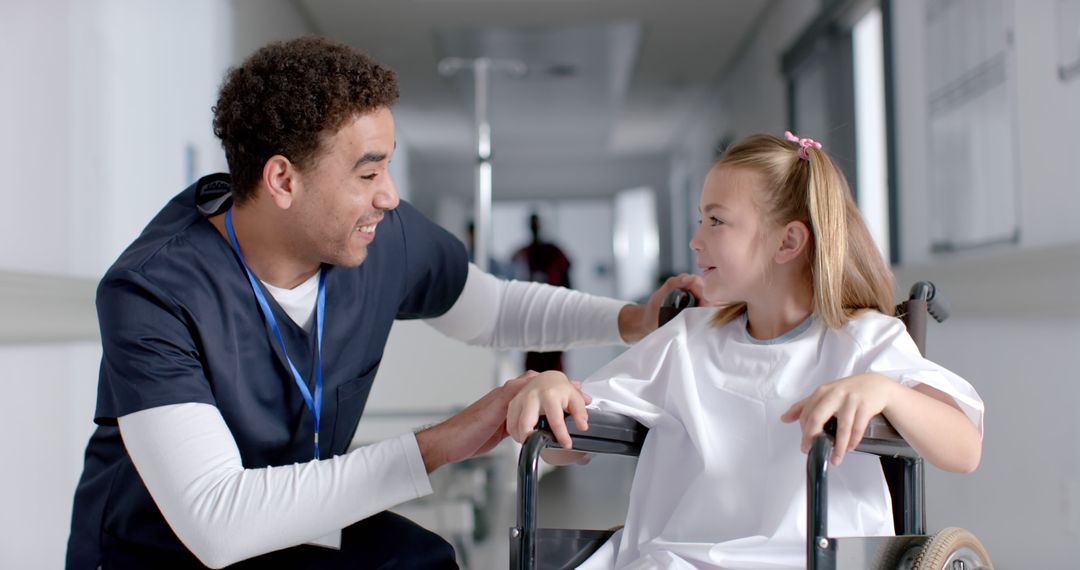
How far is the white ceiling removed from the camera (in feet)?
18.3

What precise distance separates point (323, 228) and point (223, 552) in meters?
0.46

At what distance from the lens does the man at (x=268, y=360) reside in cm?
115

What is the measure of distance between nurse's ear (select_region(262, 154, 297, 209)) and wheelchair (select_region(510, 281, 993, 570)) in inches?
20.6

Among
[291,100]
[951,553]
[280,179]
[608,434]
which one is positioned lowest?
[951,553]

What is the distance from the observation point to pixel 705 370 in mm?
1355

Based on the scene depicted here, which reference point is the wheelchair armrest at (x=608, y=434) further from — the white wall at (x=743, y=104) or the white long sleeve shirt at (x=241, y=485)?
the white wall at (x=743, y=104)

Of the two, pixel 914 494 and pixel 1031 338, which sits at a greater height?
pixel 1031 338

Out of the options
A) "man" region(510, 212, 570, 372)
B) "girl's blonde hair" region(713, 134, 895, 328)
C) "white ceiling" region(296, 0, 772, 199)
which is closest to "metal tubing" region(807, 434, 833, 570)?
"girl's blonde hair" region(713, 134, 895, 328)

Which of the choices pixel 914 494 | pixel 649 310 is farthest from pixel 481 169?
pixel 914 494

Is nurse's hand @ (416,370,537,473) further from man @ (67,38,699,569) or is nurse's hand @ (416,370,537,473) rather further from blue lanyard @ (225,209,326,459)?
blue lanyard @ (225,209,326,459)

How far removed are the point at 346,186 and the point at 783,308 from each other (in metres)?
0.64

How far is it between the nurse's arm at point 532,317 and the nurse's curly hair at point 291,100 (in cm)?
49

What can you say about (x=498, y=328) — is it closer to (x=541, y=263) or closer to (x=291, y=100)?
(x=291, y=100)

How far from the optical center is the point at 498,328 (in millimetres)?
1806
